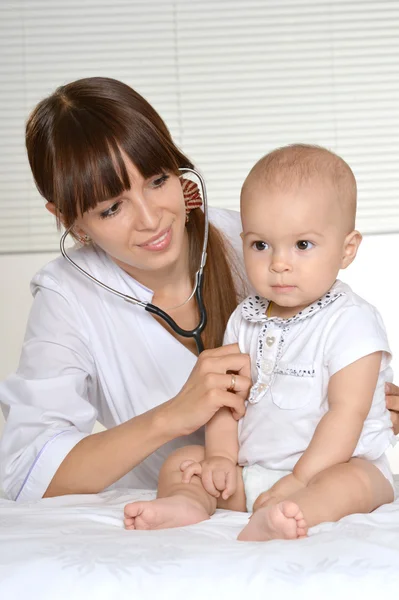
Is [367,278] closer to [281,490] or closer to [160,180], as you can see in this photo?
[160,180]

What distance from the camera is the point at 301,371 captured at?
1.54m

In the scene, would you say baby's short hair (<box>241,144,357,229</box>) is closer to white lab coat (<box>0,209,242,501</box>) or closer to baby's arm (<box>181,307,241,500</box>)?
baby's arm (<box>181,307,241,500</box>)

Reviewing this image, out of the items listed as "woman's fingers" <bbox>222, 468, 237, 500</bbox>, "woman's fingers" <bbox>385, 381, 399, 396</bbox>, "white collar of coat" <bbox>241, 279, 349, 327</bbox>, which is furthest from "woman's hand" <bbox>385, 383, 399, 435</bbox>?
"woman's fingers" <bbox>222, 468, 237, 500</bbox>

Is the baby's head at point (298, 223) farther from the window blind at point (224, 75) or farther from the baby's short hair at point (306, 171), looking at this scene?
the window blind at point (224, 75)

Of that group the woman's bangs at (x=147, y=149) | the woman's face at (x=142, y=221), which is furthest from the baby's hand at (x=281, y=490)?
the woman's bangs at (x=147, y=149)

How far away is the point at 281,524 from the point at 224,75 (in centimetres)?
336

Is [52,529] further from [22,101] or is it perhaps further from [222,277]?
[22,101]

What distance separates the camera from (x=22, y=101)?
171 inches

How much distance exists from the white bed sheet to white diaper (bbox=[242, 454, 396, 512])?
0.92 feet

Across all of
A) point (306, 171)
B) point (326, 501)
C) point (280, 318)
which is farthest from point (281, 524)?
point (306, 171)

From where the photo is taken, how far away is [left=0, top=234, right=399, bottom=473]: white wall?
13.3 ft

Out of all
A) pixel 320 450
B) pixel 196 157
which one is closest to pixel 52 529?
pixel 320 450

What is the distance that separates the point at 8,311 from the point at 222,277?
2265 mm

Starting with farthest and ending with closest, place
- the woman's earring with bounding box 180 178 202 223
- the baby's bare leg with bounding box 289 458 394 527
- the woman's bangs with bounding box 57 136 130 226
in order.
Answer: the woman's earring with bounding box 180 178 202 223
the woman's bangs with bounding box 57 136 130 226
the baby's bare leg with bounding box 289 458 394 527
